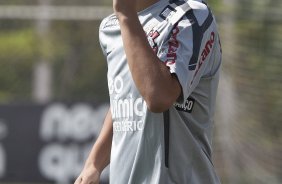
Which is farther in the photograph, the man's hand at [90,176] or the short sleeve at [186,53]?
the man's hand at [90,176]

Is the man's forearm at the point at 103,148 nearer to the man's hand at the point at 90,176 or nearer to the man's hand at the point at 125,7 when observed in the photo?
the man's hand at the point at 90,176

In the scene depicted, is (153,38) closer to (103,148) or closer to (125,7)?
(125,7)

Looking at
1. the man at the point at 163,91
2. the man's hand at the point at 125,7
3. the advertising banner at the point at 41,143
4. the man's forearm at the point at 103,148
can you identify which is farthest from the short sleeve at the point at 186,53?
the advertising banner at the point at 41,143

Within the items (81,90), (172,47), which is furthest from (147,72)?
(81,90)

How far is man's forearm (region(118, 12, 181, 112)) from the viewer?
3303 millimetres

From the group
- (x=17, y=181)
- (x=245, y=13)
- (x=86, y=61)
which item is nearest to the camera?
(x=245, y=13)

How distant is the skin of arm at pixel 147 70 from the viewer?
3.30 metres

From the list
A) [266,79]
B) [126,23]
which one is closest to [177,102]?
[126,23]

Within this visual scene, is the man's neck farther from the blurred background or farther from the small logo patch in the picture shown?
the blurred background

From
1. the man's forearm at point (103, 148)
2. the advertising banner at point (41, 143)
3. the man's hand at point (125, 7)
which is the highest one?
the man's hand at point (125, 7)

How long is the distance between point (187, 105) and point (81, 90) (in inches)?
403

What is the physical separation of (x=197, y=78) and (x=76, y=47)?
10.4 metres

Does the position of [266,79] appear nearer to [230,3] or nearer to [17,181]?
[230,3]

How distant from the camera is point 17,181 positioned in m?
11.2
